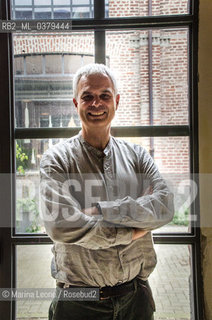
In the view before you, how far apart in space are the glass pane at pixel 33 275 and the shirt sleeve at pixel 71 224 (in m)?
0.59

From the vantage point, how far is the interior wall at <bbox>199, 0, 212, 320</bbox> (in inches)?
57.7

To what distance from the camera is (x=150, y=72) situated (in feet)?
5.19

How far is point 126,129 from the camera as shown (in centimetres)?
156

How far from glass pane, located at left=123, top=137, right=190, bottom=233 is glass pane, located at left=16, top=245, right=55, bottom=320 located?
70 centimetres

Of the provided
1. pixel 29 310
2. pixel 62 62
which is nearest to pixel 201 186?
pixel 62 62

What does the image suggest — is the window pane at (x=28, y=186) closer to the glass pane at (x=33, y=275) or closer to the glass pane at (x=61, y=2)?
the glass pane at (x=33, y=275)

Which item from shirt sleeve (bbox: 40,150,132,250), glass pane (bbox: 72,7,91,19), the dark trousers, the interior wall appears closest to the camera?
shirt sleeve (bbox: 40,150,132,250)

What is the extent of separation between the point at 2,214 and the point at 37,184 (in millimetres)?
274

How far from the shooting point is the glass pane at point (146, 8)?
155 cm

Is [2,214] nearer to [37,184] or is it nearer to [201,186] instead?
[37,184]

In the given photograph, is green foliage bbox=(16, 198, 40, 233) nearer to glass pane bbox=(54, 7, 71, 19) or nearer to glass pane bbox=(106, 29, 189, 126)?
glass pane bbox=(106, 29, 189, 126)

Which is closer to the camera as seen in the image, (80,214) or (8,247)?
(80,214)

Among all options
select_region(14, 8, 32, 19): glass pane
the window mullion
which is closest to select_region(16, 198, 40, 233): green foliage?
the window mullion

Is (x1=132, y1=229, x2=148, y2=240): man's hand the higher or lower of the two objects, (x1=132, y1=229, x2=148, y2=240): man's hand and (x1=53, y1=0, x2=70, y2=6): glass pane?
the lower
